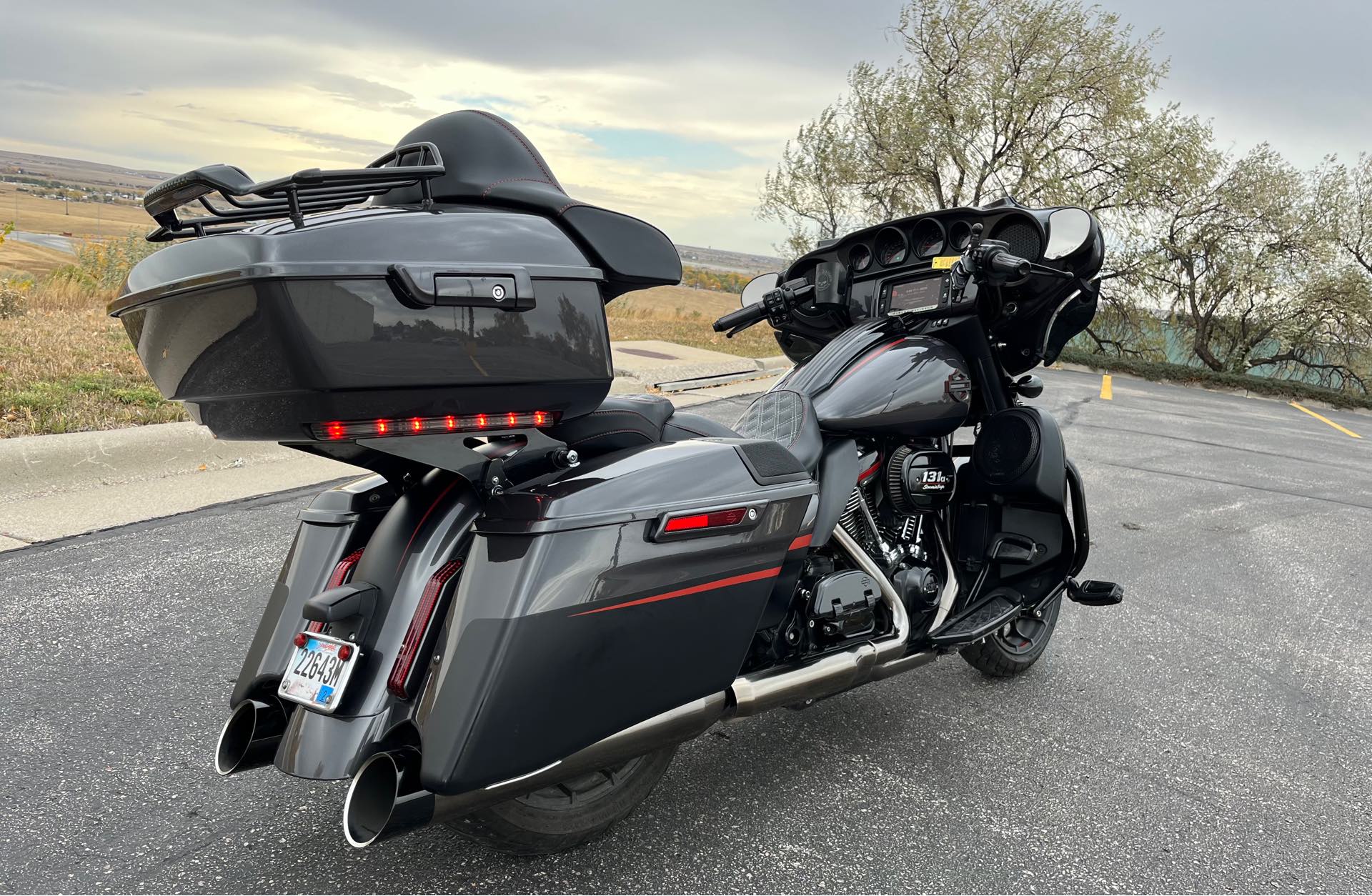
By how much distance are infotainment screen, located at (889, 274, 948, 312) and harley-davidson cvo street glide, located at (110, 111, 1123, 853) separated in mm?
693

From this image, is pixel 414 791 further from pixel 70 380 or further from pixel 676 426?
pixel 70 380

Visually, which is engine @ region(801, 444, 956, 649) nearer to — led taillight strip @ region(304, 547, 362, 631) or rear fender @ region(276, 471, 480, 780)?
rear fender @ region(276, 471, 480, 780)

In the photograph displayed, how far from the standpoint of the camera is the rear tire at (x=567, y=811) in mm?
2018

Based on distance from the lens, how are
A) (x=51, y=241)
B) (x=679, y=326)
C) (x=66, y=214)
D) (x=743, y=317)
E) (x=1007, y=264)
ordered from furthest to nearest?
1. (x=66, y=214)
2. (x=679, y=326)
3. (x=51, y=241)
4. (x=743, y=317)
5. (x=1007, y=264)

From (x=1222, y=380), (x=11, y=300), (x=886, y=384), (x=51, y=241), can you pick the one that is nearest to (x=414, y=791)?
(x=886, y=384)

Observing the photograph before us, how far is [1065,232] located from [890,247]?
554 millimetres

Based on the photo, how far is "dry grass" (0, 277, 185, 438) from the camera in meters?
5.56

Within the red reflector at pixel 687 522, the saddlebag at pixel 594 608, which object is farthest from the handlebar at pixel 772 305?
the red reflector at pixel 687 522

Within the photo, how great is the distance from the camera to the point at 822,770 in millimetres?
2822

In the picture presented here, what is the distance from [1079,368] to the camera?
22375mm

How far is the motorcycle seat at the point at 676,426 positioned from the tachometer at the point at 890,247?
2.35 feet

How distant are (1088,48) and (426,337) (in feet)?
86.0

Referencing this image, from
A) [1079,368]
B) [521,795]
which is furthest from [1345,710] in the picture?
[1079,368]

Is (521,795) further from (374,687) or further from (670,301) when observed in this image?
(670,301)
